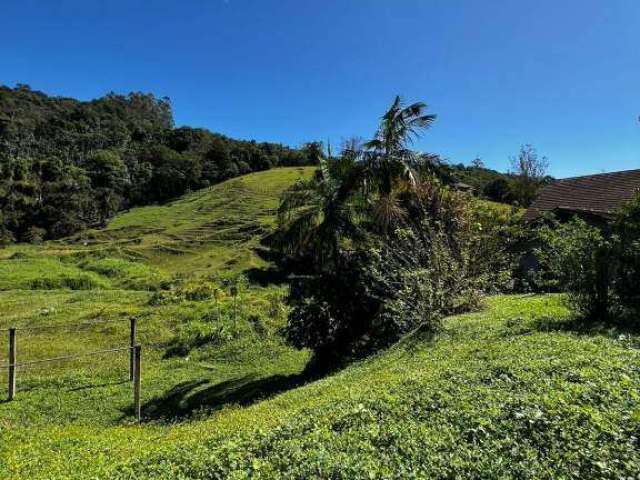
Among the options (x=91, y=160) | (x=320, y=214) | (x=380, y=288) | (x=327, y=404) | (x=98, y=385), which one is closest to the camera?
(x=327, y=404)

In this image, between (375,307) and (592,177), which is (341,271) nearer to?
(375,307)

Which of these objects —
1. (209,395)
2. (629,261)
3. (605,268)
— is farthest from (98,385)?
(629,261)

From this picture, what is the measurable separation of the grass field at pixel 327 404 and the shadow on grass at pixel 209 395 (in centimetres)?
6

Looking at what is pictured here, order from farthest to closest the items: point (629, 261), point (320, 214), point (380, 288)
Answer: point (320, 214) → point (380, 288) → point (629, 261)

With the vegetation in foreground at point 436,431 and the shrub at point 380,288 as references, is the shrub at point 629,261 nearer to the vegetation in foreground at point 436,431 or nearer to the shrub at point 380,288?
the vegetation in foreground at point 436,431

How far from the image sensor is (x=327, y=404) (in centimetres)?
508

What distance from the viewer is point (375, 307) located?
11.1 m

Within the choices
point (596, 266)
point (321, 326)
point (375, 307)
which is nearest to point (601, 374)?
point (596, 266)

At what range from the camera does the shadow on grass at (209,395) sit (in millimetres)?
9047

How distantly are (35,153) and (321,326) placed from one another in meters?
98.9

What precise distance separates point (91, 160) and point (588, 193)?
81452 mm

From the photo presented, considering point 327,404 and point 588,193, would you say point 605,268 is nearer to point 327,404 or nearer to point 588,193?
point 327,404

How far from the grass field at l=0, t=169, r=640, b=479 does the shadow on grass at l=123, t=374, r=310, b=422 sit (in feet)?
0.18

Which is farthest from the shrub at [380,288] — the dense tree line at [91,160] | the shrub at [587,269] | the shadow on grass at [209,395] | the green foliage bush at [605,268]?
the dense tree line at [91,160]
